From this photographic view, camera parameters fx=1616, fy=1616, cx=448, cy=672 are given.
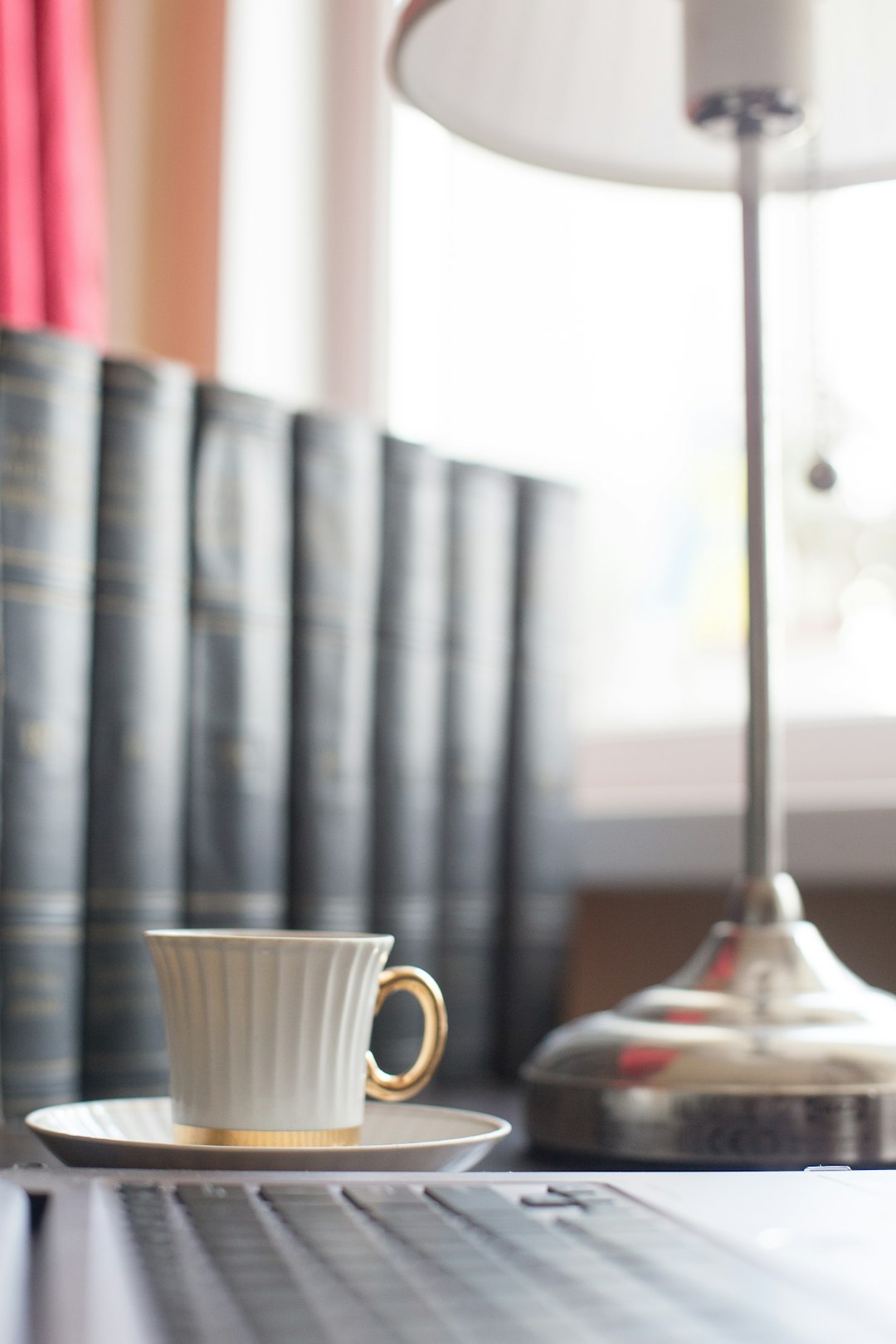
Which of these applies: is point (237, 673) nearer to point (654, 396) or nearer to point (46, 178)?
point (46, 178)

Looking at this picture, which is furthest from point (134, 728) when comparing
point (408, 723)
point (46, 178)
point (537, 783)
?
point (46, 178)

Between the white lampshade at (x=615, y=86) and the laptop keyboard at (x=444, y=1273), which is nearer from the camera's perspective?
Result: the laptop keyboard at (x=444, y=1273)

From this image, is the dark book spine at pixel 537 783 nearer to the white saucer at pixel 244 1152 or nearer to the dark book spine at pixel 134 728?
the dark book spine at pixel 134 728

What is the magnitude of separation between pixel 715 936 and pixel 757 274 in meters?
0.30

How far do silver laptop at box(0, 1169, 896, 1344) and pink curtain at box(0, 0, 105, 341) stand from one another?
30.2 inches

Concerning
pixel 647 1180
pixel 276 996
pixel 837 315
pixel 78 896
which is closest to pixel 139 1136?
pixel 276 996

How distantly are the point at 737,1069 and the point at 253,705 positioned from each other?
408 mm

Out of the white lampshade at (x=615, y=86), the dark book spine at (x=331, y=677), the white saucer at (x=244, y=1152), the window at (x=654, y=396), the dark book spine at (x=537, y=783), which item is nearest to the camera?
the white saucer at (x=244, y=1152)

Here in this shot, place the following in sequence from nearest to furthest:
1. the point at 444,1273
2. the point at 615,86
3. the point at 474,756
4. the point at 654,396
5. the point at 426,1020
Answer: the point at 444,1273 → the point at 426,1020 → the point at 615,86 → the point at 474,756 → the point at 654,396

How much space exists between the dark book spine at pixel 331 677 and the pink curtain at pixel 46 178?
0.71ft

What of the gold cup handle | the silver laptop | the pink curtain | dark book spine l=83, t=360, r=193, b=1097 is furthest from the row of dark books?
the silver laptop

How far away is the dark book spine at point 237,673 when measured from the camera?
3.01 feet

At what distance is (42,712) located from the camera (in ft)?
2.73

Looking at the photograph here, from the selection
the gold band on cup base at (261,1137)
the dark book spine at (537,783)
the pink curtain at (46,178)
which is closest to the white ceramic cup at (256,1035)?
the gold band on cup base at (261,1137)
